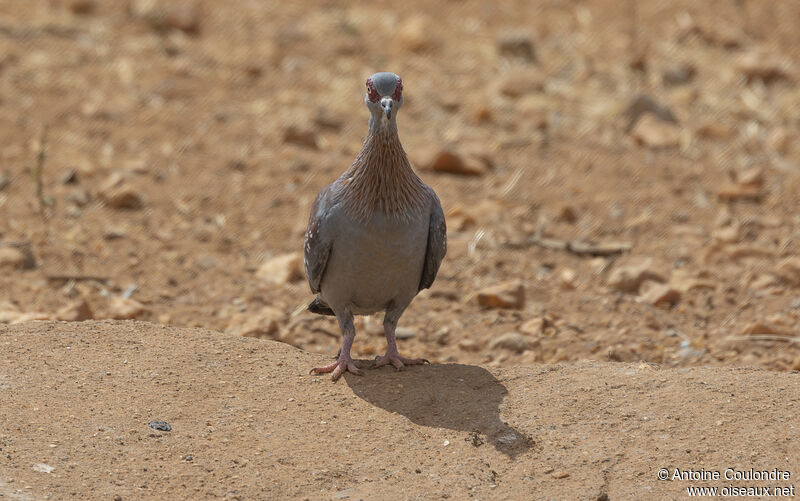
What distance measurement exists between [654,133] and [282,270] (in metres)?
4.88

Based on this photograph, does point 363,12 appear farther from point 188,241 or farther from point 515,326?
point 515,326

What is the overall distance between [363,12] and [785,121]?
19.9 feet

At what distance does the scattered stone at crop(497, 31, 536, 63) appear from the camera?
43.6ft

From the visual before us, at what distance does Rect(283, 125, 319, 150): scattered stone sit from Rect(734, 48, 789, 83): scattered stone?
5.71 meters

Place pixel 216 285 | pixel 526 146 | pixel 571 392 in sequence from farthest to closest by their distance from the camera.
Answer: pixel 526 146
pixel 216 285
pixel 571 392

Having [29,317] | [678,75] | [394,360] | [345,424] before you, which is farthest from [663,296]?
[678,75]

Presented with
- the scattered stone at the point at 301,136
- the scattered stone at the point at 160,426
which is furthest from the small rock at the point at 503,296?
the scattered stone at the point at 301,136

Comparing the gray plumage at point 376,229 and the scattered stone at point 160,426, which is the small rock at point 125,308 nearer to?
the gray plumage at point 376,229

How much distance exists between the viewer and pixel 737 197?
1001 cm

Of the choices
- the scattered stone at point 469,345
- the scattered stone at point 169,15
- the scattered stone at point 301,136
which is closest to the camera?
the scattered stone at point 469,345

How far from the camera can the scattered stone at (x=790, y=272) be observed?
26.8ft

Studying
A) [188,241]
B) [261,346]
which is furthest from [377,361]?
[188,241]

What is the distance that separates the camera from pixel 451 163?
10.4 meters

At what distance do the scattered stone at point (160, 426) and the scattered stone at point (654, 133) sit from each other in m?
7.37
